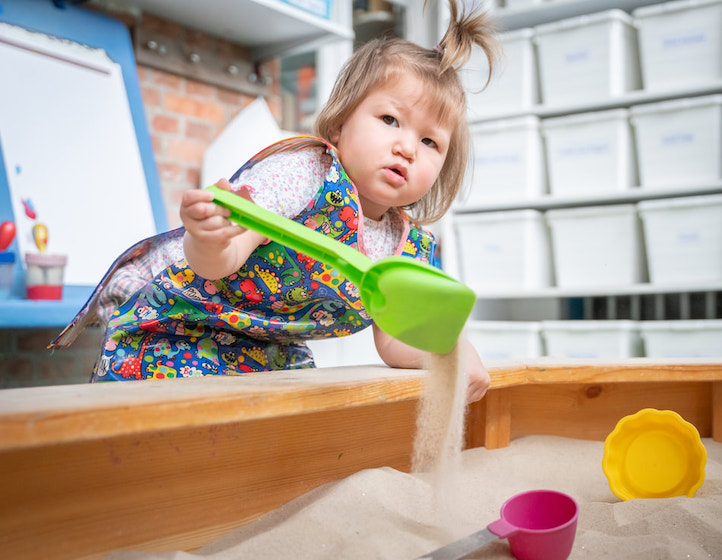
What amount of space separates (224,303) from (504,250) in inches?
66.2

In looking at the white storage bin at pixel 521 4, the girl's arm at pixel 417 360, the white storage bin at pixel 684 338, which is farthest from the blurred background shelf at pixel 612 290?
the girl's arm at pixel 417 360

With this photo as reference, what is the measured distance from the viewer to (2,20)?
5.87ft

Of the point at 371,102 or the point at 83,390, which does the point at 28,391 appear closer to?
the point at 83,390

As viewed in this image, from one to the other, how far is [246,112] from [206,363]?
1569 millimetres

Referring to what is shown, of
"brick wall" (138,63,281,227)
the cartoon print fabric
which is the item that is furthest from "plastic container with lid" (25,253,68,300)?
the cartoon print fabric

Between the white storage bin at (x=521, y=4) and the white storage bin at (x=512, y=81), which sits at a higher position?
the white storage bin at (x=521, y=4)

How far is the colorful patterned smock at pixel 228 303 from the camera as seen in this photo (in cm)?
92

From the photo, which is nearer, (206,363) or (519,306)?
(206,363)

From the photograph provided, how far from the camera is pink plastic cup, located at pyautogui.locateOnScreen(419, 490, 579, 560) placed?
1.94 feet

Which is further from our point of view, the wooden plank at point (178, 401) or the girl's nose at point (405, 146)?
the girl's nose at point (405, 146)

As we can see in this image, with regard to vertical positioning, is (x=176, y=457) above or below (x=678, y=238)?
below

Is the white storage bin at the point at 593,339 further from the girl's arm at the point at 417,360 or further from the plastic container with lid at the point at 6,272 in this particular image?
the plastic container with lid at the point at 6,272

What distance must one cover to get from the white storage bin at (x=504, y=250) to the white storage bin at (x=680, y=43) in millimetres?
619

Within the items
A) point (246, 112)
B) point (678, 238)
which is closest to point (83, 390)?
point (246, 112)
